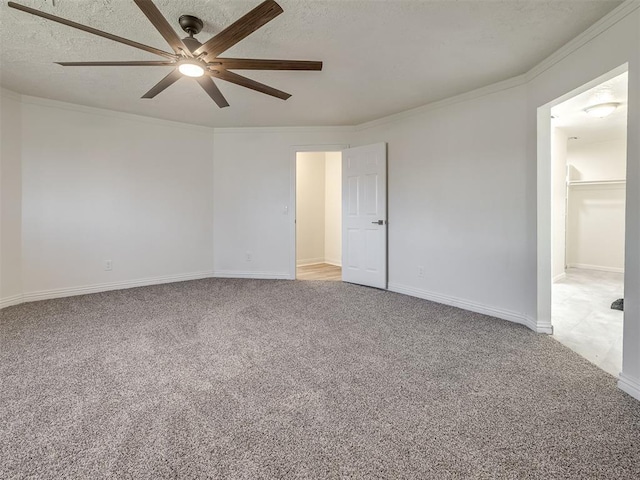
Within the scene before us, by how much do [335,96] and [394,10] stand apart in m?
1.52

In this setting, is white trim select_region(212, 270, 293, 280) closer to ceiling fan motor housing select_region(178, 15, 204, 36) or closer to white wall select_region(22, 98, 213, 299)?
white wall select_region(22, 98, 213, 299)

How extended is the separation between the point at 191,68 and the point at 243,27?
0.67m

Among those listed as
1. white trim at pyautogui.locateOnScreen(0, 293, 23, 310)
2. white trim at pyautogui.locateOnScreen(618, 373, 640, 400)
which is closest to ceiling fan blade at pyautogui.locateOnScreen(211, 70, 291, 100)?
white trim at pyautogui.locateOnScreen(618, 373, 640, 400)

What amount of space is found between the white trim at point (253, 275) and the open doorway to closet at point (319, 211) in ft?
4.26

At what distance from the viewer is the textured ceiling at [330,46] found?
202 cm

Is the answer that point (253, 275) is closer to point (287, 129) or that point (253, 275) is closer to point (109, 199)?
point (109, 199)

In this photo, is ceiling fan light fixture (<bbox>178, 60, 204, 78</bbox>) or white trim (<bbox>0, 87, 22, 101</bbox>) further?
white trim (<bbox>0, 87, 22, 101</bbox>)

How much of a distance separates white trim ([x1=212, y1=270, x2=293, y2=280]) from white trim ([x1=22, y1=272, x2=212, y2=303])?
0.15m

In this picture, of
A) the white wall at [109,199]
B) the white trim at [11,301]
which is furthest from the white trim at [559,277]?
the white trim at [11,301]

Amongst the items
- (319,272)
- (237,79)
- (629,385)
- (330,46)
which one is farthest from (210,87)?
(319,272)

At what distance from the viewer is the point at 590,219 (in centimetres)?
579

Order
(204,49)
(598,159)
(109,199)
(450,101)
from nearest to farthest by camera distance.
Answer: (204,49) < (450,101) < (109,199) < (598,159)

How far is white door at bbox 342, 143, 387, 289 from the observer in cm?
433

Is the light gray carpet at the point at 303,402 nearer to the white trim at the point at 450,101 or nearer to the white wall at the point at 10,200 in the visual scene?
the white wall at the point at 10,200
